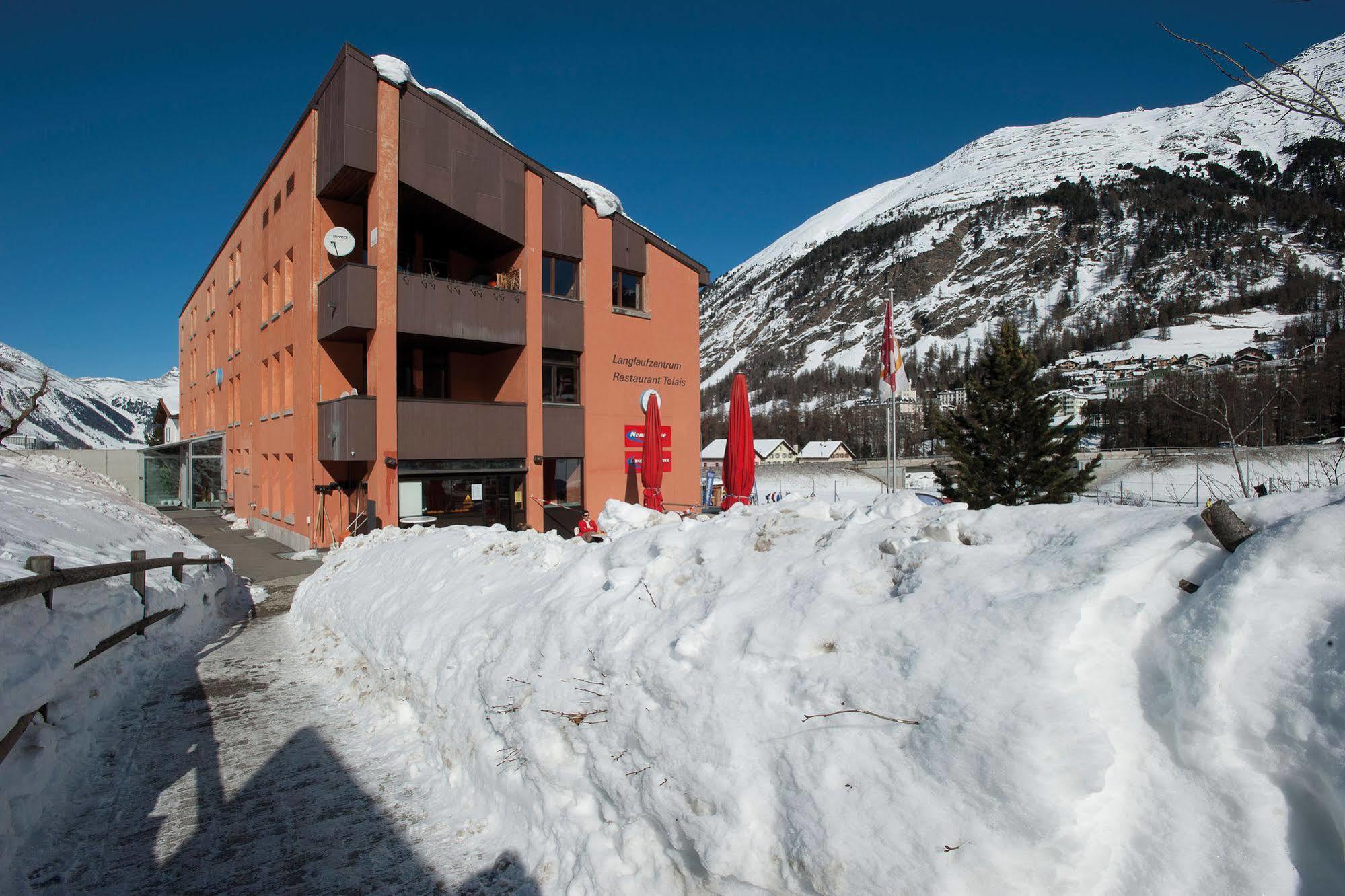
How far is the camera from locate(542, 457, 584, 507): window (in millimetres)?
19812

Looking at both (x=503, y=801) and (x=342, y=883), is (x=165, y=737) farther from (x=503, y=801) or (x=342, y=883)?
(x=503, y=801)

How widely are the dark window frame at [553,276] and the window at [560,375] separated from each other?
1636mm

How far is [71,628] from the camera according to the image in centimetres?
558

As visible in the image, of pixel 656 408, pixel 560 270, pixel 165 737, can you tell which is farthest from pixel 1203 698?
pixel 560 270

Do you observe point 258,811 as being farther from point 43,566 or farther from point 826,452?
point 826,452

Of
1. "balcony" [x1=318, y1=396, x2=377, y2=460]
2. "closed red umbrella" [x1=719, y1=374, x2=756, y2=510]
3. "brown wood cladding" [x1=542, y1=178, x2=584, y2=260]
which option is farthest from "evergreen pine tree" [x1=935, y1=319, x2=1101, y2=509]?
"balcony" [x1=318, y1=396, x2=377, y2=460]

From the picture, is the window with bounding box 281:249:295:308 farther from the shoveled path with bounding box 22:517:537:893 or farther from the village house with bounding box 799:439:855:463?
the village house with bounding box 799:439:855:463

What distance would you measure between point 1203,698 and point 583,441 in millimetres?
17942

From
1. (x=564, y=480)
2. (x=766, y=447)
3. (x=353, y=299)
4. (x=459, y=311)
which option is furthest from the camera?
(x=766, y=447)

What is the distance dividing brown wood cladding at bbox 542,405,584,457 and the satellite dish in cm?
629

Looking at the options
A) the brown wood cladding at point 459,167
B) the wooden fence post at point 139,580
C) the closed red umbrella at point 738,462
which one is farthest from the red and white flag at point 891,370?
the wooden fence post at point 139,580

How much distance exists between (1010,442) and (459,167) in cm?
2263

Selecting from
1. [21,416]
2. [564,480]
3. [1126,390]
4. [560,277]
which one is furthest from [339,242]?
[1126,390]

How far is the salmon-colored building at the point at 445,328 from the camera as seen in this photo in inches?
646
